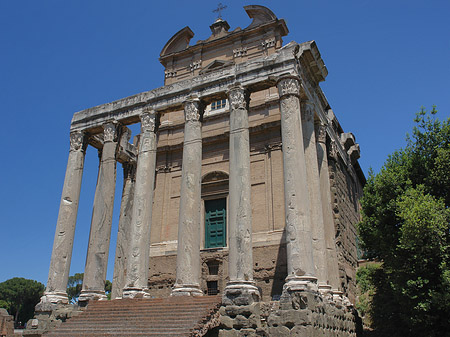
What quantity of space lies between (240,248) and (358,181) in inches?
646

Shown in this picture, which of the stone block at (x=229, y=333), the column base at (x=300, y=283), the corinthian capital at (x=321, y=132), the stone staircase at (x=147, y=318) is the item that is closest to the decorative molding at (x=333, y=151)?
the corinthian capital at (x=321, y=132)

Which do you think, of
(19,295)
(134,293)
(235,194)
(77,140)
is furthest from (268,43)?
(19,295)

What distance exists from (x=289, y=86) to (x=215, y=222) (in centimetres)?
800

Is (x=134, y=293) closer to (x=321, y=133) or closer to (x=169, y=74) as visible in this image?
(x=321, y=133)

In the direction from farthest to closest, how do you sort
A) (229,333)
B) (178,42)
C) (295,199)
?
(178,42), (295,199), (229,333)

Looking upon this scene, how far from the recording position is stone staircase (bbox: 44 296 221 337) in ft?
38.4

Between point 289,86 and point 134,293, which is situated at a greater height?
point 289,86

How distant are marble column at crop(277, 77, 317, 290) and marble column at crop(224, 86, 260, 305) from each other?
1306mm

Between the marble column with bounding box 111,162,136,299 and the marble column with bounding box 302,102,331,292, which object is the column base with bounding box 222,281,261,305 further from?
the marble column with bounding box 111,162,136,299

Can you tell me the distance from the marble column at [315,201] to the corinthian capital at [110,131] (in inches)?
338

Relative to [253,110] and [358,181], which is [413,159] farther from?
[358,181]

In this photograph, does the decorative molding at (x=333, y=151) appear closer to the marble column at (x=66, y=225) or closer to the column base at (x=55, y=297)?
the marble column at (x=66, y=225)

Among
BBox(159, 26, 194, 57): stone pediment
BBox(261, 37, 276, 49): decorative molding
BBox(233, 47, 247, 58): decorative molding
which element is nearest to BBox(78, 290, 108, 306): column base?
BBox(233, 47, 247, 58): decorative molding

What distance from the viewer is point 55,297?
1605 cm
